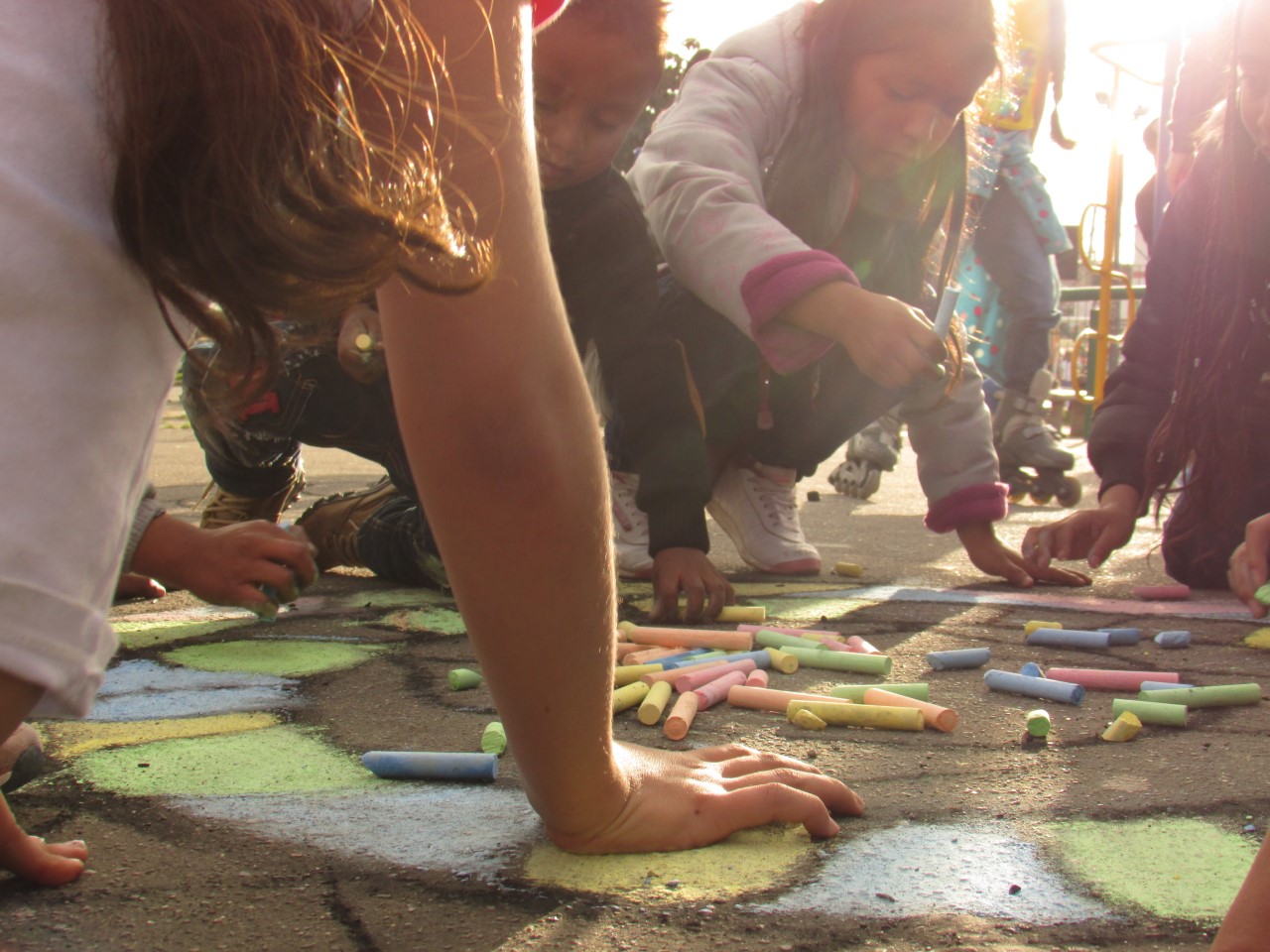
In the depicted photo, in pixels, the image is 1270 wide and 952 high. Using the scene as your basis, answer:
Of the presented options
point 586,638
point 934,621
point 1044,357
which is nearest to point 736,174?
point 934,621

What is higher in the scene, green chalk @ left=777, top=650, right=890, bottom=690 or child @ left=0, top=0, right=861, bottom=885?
child @ left=0, top=0, right=861, bottom=885

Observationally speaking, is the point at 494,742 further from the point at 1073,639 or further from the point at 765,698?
the point at 1073,639

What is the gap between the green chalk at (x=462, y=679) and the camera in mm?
1606

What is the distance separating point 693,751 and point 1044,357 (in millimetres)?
3741

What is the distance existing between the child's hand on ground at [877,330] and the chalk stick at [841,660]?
19.2 inches

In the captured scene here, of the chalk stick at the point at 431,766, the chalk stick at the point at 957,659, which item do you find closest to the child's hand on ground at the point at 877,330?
the chalk stick at the point at 957,659

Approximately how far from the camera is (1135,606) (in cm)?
236

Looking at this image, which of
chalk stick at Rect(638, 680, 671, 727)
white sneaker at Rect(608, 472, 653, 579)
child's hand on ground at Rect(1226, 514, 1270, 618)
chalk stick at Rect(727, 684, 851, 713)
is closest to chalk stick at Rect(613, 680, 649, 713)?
chalk stick at Rect(638, 680, 671, 727)

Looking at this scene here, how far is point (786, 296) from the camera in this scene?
2.25 meters

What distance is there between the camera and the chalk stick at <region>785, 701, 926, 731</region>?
1.43 m

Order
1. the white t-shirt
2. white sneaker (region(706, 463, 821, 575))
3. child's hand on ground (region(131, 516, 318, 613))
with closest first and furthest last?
the white t-shirt → child's hand on ground (region(131, 516, 318, 613)) → white sneaker (region(706, 463, 821, 575))

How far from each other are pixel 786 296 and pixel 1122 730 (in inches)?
43.0

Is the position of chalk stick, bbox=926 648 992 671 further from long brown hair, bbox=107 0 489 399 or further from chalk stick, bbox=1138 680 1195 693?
long brown hair, bbox=107 0 489 399

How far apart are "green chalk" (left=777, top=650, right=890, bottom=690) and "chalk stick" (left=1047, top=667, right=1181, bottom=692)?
23 cm
